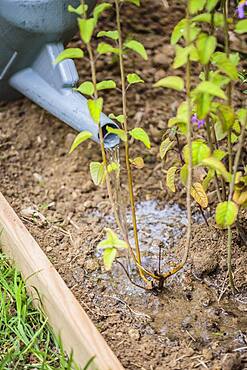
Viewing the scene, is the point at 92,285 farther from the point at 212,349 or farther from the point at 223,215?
the point at 223,215

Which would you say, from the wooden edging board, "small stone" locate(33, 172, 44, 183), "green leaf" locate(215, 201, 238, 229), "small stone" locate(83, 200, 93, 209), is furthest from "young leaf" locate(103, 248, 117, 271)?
"small stone" locate(33, 172, 44, 183)

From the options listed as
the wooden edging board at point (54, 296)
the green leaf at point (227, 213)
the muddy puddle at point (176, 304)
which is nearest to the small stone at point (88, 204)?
the muddy puddle at point (176, 304)

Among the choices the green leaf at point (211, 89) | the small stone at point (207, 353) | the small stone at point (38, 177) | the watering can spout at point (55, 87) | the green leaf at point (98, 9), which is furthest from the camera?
the small stone at point (38, 177)

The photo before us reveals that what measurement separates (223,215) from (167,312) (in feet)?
1.29

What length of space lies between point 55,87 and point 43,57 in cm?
11

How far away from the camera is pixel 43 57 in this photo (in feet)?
8.12

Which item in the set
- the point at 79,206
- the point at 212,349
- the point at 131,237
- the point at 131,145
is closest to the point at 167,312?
the point at 212,349

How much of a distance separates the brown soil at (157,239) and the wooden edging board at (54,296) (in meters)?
0.12

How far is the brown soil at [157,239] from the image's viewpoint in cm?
192

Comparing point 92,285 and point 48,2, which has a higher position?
point 48,2

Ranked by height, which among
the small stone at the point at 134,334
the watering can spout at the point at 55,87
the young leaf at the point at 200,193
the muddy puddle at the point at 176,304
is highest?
the watering can spout at the point at 55,87

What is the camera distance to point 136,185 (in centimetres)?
246

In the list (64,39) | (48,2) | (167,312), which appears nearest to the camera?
(167,312)

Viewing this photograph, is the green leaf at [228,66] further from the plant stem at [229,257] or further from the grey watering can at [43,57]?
the grey watering can at [43,57]
